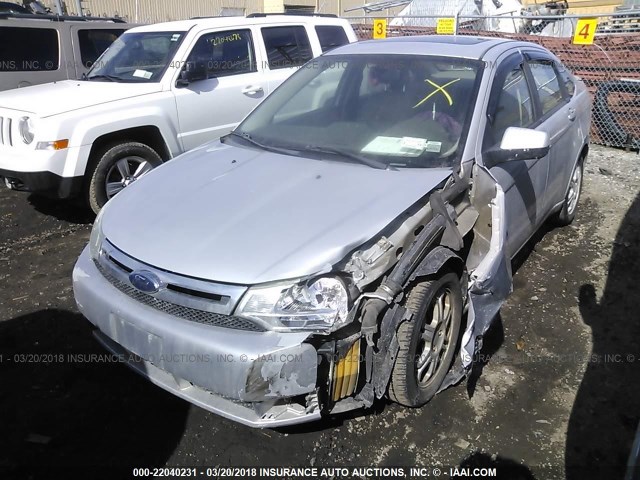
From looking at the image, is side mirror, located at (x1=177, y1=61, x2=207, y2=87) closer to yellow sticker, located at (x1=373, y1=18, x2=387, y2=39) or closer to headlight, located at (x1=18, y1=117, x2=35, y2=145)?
headlight, located at (x1=18, y1=117, x2=35, y2=145)

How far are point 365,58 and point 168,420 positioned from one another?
104 inches

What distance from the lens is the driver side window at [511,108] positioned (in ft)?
10.6

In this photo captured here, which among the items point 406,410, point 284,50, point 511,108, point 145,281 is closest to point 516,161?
point 511,108

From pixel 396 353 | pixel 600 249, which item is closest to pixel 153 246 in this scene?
pixel 396 353

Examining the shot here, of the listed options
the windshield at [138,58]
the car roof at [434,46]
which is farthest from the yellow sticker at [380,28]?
the car roof at [434,46]

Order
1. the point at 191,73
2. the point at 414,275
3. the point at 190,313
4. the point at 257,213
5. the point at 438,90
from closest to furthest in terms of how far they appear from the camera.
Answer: the point at 190,313 < the point at 414,275 < the point at 257,213 < the point at 438,90 < the point at 191,73

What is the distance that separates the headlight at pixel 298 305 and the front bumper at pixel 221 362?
0.20 feet

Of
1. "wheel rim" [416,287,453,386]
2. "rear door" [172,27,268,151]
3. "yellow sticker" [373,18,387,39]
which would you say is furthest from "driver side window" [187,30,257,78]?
"yellow sticker" [373,18,387,39]

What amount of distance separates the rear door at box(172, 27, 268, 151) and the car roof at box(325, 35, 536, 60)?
2140mm

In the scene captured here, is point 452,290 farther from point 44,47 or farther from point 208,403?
point 44,47

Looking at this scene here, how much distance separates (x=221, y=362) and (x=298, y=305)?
15.3 inches

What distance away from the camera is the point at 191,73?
5441 mm

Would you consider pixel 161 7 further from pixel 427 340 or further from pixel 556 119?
pixel 427 340

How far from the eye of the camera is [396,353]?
238 centimetres
